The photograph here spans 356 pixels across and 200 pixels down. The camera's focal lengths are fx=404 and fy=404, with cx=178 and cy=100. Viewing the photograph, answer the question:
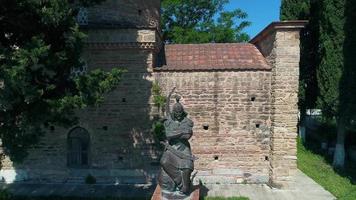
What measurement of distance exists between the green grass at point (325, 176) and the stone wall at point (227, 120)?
6.79 ft

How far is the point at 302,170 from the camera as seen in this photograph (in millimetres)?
14969

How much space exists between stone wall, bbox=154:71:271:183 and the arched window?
298 centimetres

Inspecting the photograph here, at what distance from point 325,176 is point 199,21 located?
21.2 meters

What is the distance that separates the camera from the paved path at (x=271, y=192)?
11.3 metres

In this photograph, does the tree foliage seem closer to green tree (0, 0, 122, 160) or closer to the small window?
the small window

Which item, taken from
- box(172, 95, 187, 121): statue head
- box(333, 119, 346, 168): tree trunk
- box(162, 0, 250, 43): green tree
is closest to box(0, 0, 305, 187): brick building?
box(172, 95, 187, 121): statue head

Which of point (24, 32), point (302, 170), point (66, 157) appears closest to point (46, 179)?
point (66, 157)

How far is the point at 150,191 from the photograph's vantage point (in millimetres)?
11648

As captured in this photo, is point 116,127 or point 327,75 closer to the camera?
point 116,127

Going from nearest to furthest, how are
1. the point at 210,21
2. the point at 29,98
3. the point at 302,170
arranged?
the point at 29,98, the point at 302,170, the point at 210,21

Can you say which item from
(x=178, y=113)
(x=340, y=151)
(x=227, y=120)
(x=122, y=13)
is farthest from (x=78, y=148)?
(x=340, y=151)

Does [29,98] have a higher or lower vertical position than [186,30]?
lower

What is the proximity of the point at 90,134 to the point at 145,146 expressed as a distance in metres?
1.76

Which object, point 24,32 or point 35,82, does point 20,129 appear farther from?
point 24,32
